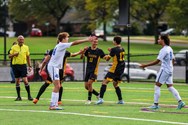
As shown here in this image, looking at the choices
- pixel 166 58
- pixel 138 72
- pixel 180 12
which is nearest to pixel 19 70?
pixel 166 58

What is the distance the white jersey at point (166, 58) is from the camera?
15094 mm

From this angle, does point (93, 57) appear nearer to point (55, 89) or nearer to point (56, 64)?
point (56, 64)

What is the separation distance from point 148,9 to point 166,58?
53166 millimetres

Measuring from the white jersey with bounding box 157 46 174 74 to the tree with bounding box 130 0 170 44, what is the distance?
50.0 metres

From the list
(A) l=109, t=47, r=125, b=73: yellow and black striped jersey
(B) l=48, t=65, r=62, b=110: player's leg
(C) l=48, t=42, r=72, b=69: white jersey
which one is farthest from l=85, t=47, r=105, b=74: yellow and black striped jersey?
(B) l=48, t=65, r=62, b=110: player's leg

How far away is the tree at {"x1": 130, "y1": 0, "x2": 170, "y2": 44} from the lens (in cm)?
6619

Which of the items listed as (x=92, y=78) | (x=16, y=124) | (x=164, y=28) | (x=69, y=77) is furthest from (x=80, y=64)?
(x=164, y=28)

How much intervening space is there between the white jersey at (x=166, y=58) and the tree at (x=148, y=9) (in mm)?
50047

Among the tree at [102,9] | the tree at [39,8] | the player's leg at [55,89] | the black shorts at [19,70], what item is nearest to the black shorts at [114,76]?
the player's leg at [55,89]

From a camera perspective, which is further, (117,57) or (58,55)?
Result: (117,57)

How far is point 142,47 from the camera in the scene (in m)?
65.3

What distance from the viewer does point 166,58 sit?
15148 millimetres

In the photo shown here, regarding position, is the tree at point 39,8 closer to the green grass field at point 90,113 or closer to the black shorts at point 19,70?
the black shorts at point 19,70

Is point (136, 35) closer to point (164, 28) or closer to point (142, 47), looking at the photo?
point (164, 28)
